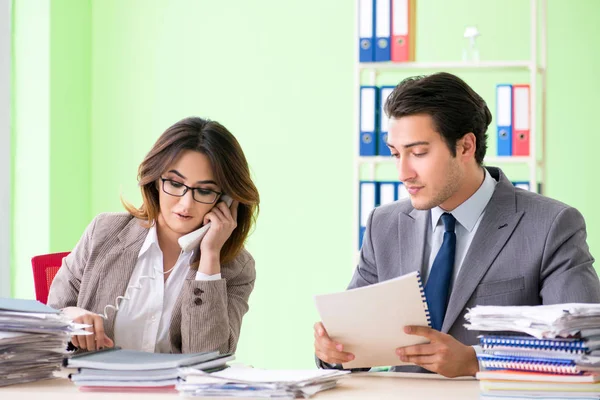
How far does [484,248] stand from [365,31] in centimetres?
182

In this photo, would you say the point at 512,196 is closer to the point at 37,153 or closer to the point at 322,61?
the point at 322,61

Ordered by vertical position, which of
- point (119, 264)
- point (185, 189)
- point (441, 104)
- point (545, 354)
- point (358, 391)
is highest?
point (441, 104)

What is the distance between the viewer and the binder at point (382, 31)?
3715 mm

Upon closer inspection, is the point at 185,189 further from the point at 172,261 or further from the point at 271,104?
the point at 271,104

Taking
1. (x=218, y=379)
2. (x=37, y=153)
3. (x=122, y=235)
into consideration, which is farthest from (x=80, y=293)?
(x=37, y=153)

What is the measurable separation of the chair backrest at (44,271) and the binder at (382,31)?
5.94 feet

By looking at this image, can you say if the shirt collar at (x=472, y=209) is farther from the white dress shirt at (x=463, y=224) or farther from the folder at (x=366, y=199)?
the folder at (x=366, y=199)

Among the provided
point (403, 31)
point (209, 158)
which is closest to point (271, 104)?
point (403, 31)

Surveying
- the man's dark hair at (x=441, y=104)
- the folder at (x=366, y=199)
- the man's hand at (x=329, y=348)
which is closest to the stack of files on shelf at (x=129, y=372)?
the man's hand at (x=329, y=348)

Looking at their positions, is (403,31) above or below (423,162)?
above

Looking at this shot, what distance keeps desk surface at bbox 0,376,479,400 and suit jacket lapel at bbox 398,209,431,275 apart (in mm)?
469

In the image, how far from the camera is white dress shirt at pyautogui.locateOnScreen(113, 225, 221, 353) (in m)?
2.25

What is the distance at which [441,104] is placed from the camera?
225cm

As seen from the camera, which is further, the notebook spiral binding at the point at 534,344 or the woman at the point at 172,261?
the woman at the point at 172,261
